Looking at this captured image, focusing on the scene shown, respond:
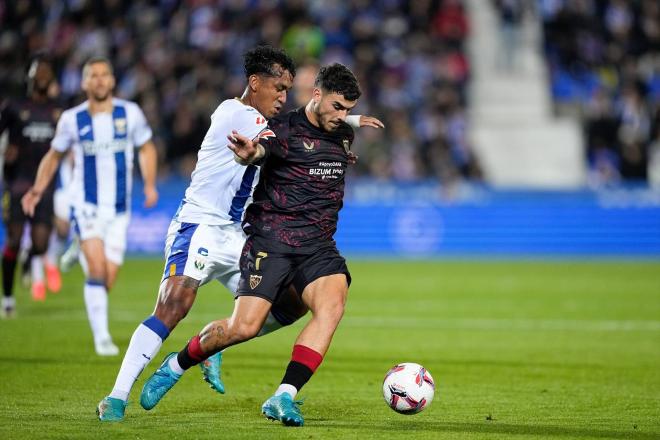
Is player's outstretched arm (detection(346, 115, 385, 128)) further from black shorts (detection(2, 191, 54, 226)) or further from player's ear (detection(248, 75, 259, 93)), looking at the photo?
black shorts (detection(2, 191, 54, 226))

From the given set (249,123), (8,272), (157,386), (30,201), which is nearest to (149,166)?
(30,201)

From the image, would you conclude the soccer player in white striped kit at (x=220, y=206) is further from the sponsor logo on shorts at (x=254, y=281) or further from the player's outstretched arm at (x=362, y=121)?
the sponsor logo on shorts at (x=254, y=281)

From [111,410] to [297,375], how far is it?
112 centimetres

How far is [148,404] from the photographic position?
6.92m

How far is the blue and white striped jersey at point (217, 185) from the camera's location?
746 centimetres

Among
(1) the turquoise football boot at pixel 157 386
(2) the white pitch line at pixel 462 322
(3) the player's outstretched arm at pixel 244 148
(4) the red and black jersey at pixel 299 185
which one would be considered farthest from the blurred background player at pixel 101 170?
(3) the player's outstretched arm at pixel 244 148

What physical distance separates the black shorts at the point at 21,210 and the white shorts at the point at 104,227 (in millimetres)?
3009

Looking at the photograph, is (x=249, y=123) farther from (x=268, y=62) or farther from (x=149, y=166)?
(x=149, y=166)

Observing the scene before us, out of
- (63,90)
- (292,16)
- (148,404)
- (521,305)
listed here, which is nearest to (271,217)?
(148,404)

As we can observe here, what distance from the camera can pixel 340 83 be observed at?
6969mm

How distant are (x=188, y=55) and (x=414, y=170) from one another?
5.78 metres

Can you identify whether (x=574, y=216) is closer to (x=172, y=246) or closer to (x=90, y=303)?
(x=90, y=303)

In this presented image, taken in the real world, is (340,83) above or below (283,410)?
above

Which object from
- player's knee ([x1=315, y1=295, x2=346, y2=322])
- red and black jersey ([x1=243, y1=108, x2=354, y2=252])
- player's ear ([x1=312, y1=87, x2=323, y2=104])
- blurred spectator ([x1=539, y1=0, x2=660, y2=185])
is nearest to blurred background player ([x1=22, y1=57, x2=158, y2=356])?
red and black jersey ([x1=243, y1=108, x2=354, y2=252])
